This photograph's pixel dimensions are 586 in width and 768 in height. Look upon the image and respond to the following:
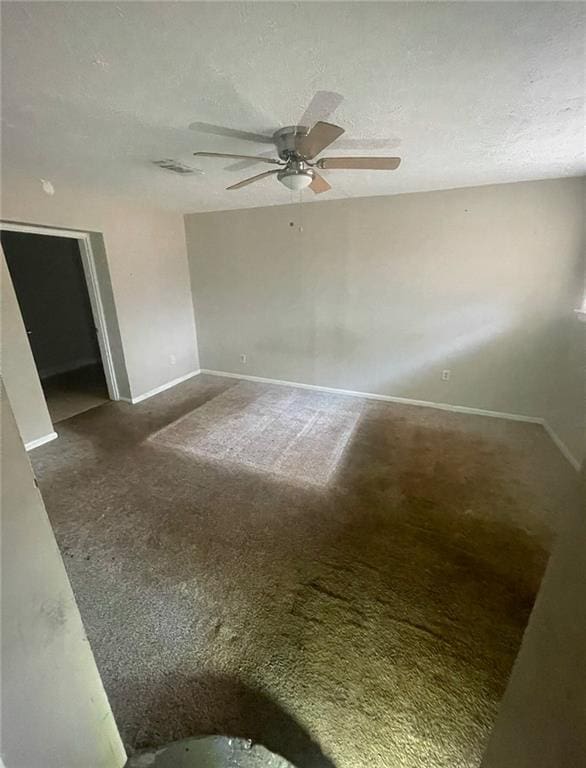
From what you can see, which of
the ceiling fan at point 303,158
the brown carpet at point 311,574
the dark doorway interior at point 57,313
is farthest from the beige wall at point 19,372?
the ceiling fan at point 303,158

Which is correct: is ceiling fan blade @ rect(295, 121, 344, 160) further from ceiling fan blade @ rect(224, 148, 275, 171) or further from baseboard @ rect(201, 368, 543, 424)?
baseboard @ rect(201, 368, 543, 424)

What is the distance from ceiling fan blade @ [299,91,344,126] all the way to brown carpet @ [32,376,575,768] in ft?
5.84

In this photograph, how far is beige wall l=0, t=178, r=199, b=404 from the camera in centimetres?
302

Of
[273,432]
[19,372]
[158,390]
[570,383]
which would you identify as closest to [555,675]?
[273,432]

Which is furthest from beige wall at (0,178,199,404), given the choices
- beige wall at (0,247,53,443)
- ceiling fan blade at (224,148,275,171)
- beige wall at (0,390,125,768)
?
beige wall at (0,390,125,768)

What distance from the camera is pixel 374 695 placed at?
126 centimetres

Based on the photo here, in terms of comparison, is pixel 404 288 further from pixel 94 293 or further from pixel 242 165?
pixel 94 293

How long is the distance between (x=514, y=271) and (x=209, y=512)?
11.6ft

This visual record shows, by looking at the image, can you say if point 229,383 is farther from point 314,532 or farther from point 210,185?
point 314,532

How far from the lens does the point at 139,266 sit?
403 centimetres

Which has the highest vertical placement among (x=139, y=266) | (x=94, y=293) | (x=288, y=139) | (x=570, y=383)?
(x=288, y=139)

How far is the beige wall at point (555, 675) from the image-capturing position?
0.60 meters

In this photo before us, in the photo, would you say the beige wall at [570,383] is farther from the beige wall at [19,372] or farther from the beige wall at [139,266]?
the beige wall at [19,372]

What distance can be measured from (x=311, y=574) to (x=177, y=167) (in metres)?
2.95
